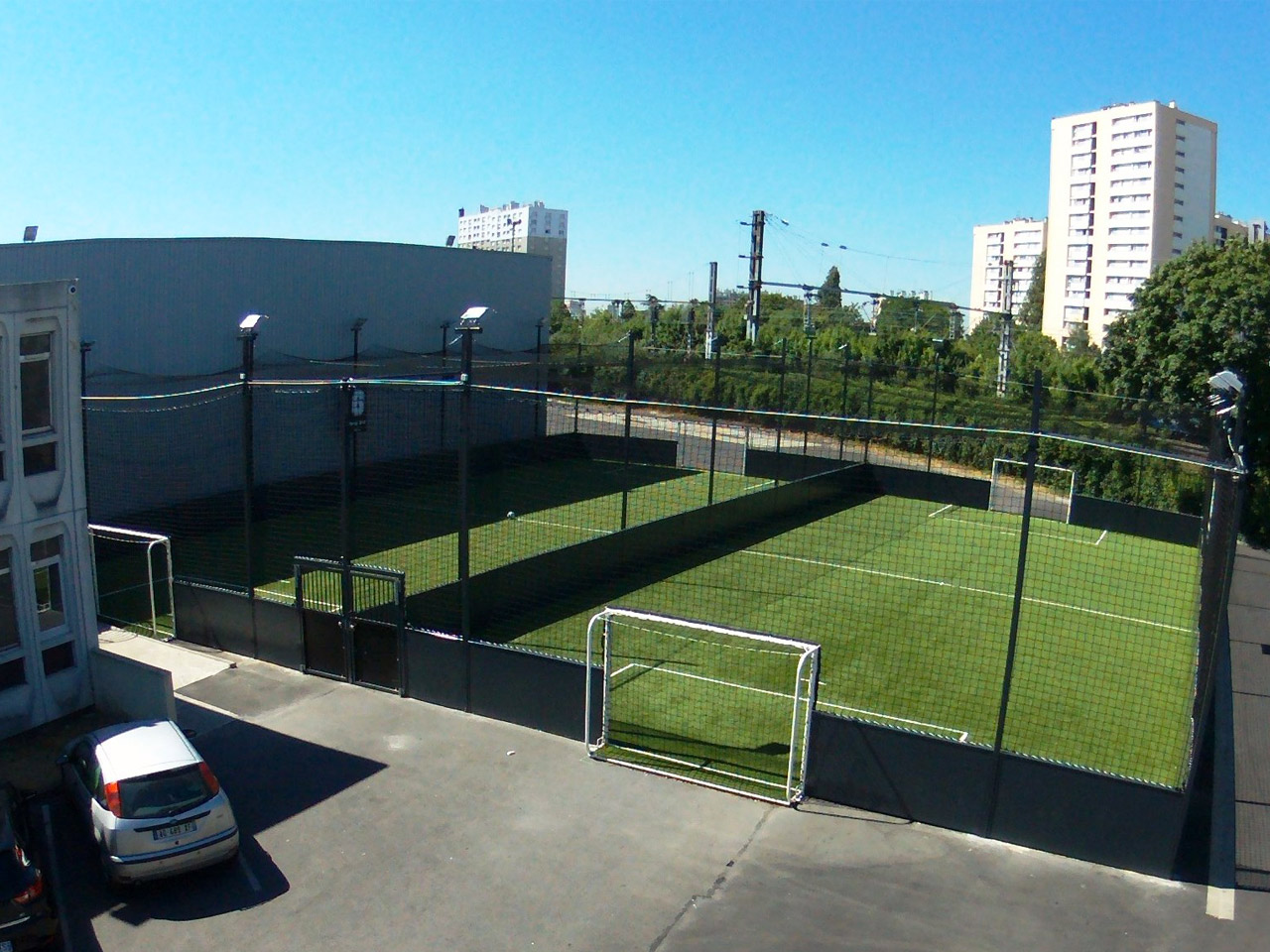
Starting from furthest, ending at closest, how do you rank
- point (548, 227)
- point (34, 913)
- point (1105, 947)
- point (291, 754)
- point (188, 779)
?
1. point (548, 227)
2. point (291, 754)
3. point (188, 779)
4. point (1105, 947)
5. point (34, 913)

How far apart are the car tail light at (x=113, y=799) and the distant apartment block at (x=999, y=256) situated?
108 metres

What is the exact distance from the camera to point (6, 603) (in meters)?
11.5

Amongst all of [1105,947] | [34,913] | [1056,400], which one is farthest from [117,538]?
[1056,400]

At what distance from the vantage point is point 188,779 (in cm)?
866

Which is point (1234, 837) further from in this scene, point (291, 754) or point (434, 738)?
point (291, 754)

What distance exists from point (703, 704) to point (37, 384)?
842 cm

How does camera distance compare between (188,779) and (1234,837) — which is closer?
(188,779)

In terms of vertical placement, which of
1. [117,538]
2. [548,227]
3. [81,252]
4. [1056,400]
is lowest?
[117,538]

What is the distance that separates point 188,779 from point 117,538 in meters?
9.34

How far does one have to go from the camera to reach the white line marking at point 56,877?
26.0 ft

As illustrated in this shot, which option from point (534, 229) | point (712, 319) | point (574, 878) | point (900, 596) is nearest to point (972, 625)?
point (900, 596)

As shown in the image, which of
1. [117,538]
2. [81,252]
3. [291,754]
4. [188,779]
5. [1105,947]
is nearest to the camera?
[1105,947]

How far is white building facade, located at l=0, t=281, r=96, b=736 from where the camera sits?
11.3m

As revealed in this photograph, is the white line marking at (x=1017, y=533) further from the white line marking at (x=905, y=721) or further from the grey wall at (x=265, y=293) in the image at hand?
the grey wall at (x=265, y=293)
